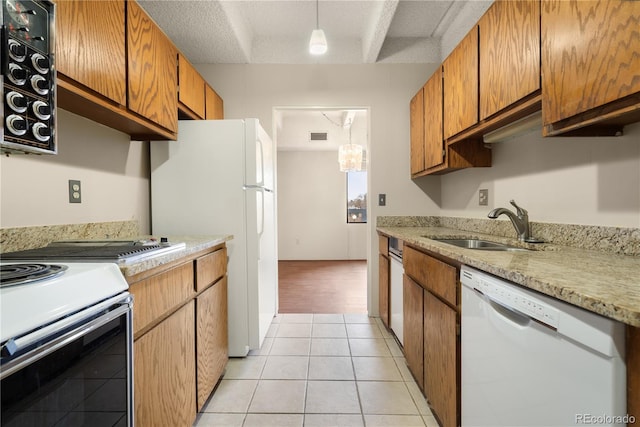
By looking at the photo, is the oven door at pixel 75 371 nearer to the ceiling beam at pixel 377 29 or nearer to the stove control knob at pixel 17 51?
the stove control knob at pixel 17 51

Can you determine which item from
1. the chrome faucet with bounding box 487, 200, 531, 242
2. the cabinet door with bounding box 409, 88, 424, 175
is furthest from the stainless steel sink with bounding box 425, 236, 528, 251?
the cabinet door with bounding box 409, 88, 424, 175

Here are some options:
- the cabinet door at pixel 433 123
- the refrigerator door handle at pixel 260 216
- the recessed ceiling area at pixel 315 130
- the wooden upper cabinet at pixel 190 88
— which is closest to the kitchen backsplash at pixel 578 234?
the cabinet door at pixel 433 123

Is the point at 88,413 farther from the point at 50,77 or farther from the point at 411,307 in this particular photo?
the point at 411,307

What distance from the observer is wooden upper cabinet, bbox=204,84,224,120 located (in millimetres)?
2500

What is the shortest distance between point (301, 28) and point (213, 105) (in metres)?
1.12

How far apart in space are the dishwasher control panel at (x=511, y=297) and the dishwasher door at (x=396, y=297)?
40.6 inches

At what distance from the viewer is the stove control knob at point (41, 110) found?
0.91 m

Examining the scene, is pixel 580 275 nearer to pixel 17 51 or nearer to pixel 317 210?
pixel 17 51

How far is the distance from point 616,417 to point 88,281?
1196 mm

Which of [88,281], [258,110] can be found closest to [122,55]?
[88,281]

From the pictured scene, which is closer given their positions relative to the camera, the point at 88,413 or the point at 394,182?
the point at 88,413

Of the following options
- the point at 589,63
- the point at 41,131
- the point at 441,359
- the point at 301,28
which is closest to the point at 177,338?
the point at 41,131

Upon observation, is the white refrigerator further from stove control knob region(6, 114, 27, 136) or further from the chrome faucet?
the chrome faucet

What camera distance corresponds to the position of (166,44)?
1.81m
